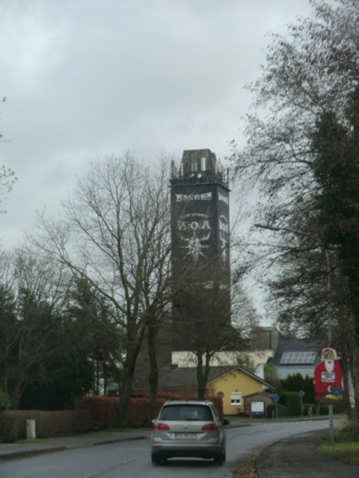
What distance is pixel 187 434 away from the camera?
21547mm

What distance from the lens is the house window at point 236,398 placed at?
101188mm

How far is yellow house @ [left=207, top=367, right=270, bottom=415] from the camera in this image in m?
101

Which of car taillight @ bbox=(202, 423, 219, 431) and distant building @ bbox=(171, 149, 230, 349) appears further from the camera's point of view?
distant building @ bbox=(171, 149, 230, 349)

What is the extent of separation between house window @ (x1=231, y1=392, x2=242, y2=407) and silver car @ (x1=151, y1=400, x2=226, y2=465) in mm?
80373

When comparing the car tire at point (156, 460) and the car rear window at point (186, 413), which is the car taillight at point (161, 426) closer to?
the car rear window at point (186, 413)

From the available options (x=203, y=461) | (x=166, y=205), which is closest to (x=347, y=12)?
(x=203, y=461)

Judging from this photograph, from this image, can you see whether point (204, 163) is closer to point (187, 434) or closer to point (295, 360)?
point (295, 360)

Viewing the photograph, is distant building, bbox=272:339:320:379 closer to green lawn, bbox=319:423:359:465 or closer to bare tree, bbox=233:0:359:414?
green lawn, bbox=319:423:359:465

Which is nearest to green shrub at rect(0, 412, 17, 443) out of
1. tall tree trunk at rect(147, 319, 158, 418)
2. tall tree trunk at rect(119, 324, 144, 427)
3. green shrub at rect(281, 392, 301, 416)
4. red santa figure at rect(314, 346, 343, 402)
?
red santa figure at rect(314, 346, 343, 402)

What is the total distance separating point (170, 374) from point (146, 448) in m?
75.6

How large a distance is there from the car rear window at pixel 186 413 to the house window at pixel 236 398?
264ft

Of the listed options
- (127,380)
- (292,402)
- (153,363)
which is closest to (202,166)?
(292,402)

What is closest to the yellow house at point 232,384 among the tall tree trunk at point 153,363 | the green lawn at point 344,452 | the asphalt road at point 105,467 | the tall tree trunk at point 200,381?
the tall tree trunk at point 200,381

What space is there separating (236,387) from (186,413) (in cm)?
8177
